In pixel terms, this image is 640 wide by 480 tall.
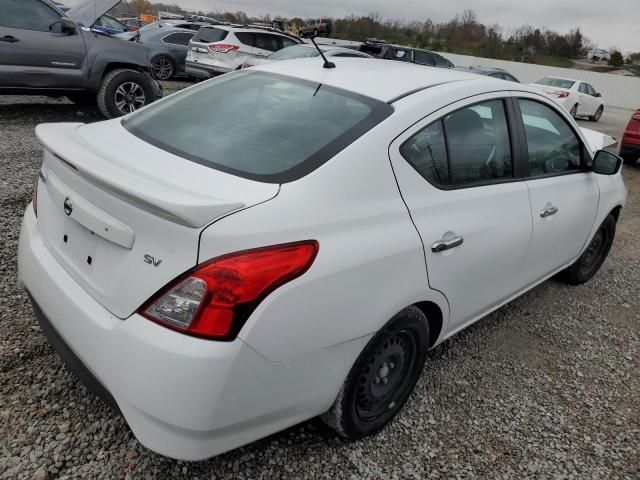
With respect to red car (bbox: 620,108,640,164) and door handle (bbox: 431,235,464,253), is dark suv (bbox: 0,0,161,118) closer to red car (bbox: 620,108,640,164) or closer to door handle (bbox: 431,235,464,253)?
door handle (bbox: 431,235,464,253)

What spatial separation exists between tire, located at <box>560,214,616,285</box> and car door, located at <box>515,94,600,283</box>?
47cm

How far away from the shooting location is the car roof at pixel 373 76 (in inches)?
92.0

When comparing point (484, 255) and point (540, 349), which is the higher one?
point (484, 255)

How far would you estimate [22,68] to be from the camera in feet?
22.1

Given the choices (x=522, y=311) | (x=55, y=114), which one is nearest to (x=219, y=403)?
(x=522, y=311)

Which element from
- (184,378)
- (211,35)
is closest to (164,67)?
(211,35)

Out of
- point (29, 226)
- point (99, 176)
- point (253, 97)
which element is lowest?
point (29, 226)

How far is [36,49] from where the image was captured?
22.3ft

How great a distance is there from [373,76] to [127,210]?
1.44 meters

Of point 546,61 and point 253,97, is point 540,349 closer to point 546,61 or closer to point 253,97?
point 253,97

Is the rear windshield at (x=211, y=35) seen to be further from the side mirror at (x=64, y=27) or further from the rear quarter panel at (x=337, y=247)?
the rear quarter panel at (x=337, y=247)

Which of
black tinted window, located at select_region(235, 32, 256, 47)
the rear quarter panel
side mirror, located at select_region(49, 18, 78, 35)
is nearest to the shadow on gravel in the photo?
side mirror, located at select_region(49, 18, 78, 35)

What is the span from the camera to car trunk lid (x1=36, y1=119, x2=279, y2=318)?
1571 millimetres

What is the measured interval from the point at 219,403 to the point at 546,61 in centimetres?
5205
